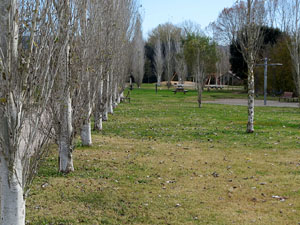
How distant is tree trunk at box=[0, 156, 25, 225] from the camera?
365 cm

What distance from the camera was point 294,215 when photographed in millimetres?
5051

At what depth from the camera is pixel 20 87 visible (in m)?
3.57

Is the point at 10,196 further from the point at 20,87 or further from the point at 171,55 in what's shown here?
the point at 171,55

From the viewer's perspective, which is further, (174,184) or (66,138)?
(66,138)

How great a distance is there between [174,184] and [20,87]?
3.79m

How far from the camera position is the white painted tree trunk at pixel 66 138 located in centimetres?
674

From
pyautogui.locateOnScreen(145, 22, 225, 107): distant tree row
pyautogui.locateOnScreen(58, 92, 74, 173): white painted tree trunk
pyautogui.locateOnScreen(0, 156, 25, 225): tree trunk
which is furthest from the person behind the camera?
pyautogui.locateOnScreen(145, 22, 225, 107): distant tree row

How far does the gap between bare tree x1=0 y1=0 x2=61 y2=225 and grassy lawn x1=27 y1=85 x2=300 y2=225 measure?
46.7 inches

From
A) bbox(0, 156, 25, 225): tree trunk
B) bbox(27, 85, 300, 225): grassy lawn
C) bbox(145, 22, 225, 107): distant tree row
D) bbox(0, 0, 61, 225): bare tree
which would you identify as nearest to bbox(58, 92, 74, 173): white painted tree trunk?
bbox(27, 85, 300, 225): grassy lawn

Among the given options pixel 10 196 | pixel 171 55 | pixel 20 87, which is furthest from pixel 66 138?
pixel 171 55

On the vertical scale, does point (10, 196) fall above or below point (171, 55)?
below

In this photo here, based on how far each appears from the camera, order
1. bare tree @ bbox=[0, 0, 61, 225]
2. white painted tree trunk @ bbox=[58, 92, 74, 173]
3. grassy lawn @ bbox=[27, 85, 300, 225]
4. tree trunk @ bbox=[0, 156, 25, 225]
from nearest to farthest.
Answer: bare tree @ bbox=[0, 0, 61, 225] → tree trunk @ bbox=[0, 156, 25, 225] → grassy lawn @ bbox=[27, 85, 300, 225] → white painted tree trunk @ bbox=[58, 92, 74, 173]

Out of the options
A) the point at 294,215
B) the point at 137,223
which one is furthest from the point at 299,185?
the point at 137,223

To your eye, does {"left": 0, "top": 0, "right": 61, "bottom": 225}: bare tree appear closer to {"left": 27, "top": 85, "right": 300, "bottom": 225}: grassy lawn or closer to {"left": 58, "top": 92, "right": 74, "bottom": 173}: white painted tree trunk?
{"left": 27, "top": 85, "right": 300, "bottom": 225}: grassy lawn
